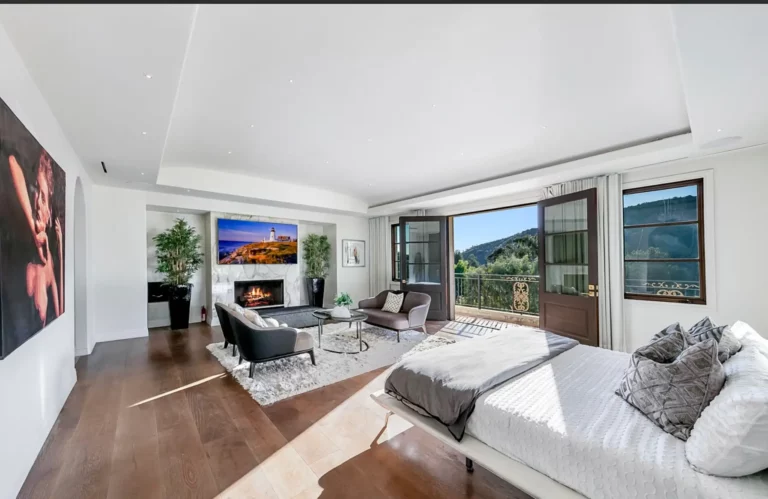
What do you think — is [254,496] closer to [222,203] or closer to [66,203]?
[66,203]

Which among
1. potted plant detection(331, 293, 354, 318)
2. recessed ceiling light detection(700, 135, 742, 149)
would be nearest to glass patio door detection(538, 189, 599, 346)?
recessed ceiling light detection(700, 135, 742, 149)

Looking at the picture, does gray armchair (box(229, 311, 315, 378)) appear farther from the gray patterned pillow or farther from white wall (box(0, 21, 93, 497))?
the gray patterned pillow

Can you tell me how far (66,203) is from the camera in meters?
Answer: 3.16

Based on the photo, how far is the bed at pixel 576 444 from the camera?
1.24 meters

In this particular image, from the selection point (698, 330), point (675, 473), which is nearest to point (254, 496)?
point (675, 473)

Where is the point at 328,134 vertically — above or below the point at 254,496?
above

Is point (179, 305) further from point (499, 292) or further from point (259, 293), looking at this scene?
point (499, 292)

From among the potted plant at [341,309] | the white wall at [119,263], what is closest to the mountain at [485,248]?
the potted plant at [341,309]

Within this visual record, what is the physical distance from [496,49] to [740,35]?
1277 millimetres

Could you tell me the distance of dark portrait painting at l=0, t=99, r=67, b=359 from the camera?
166 centimetres

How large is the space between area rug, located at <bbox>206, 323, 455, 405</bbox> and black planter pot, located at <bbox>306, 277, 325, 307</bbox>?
2649 millimetres

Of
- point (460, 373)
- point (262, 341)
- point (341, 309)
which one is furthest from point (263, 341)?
point (460, 373)

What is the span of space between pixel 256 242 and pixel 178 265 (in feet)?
5.41

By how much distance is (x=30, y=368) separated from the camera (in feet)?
7.04
